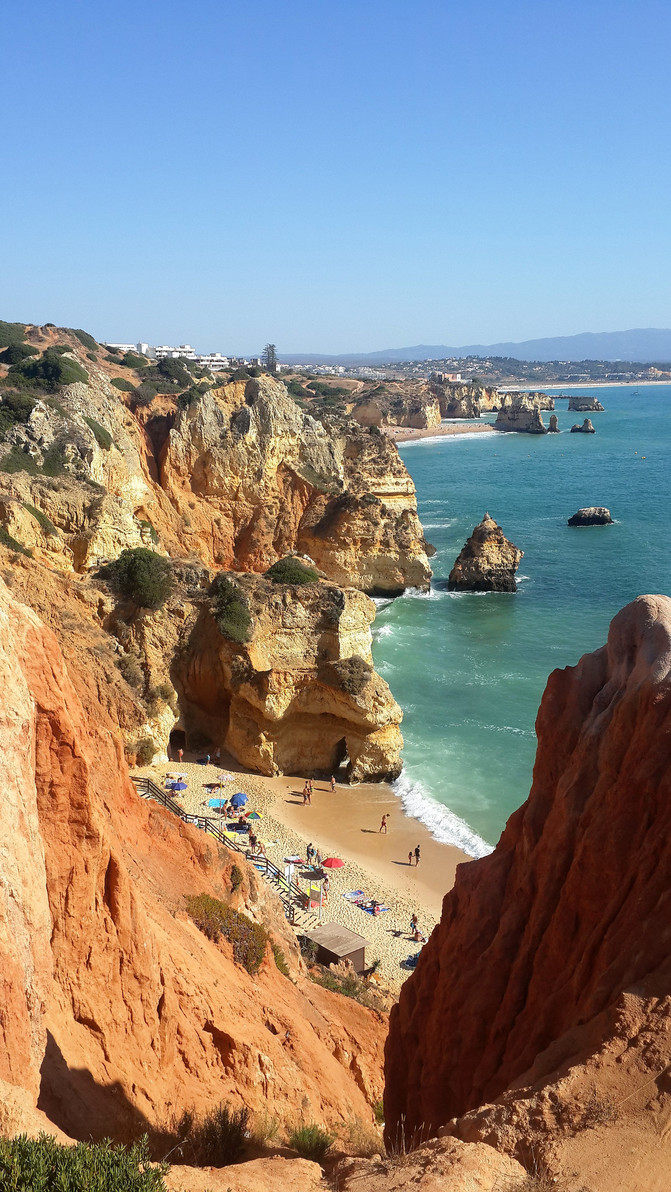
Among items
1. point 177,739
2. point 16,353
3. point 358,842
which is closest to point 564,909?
point 358,842

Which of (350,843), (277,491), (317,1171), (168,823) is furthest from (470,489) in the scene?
(317,1171)

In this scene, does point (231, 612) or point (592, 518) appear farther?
point (592, 518)

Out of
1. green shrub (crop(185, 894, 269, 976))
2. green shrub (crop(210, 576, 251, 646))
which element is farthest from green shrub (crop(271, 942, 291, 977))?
green shrub (crop(210, 576, 251, 646))

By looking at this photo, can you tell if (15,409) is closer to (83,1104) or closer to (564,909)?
(83,1104)

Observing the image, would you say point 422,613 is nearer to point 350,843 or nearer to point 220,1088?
point 350,843

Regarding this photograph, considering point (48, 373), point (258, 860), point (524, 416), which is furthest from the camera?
point (524, 416)

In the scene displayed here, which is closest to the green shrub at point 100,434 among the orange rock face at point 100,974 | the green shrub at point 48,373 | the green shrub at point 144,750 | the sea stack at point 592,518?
the green shrub at point 48,373

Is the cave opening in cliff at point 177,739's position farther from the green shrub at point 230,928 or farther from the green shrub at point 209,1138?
the green shrub at point 209,1138
